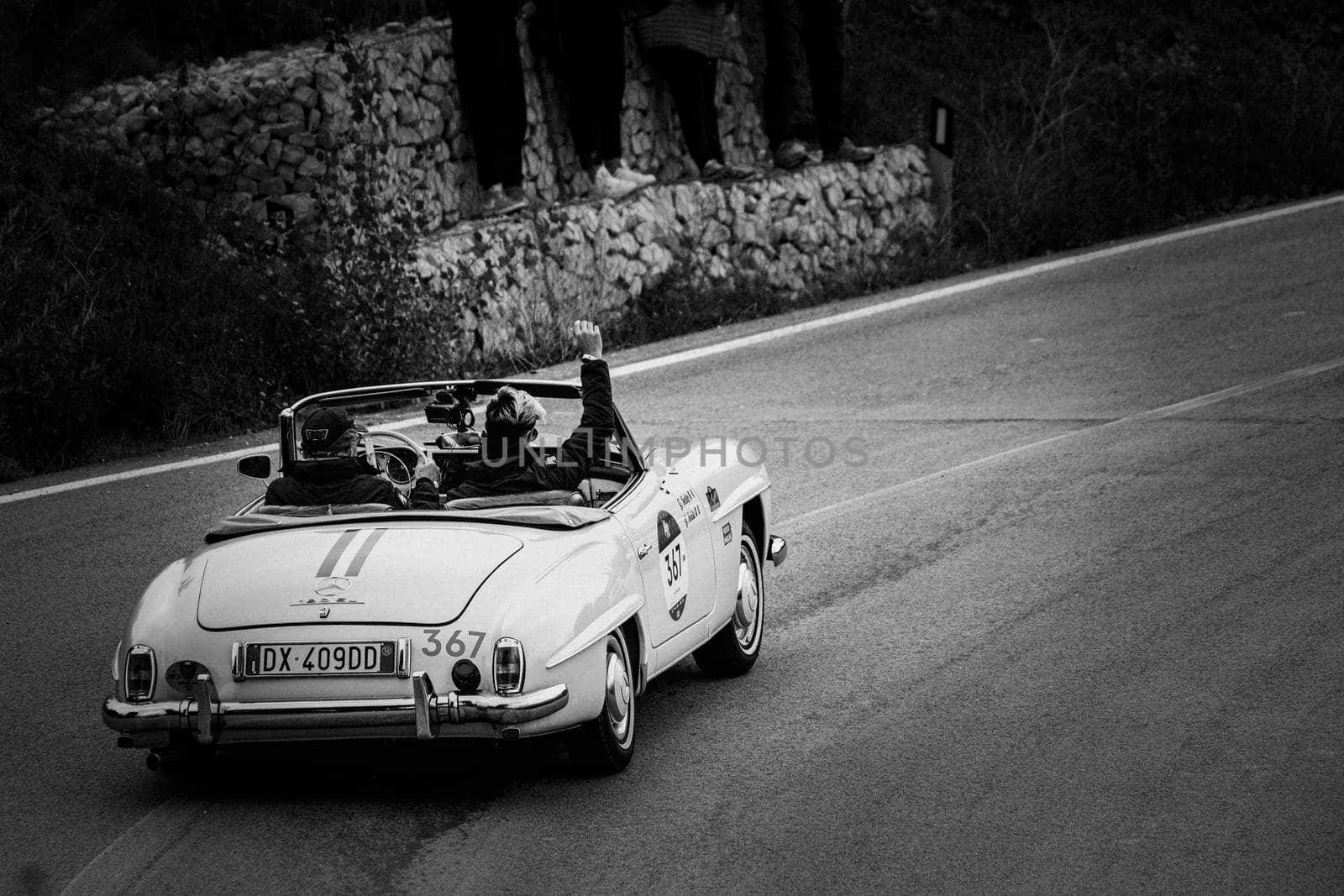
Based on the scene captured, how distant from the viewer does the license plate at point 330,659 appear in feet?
16.8

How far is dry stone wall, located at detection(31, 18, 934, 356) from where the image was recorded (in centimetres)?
1398

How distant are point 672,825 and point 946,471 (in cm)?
528

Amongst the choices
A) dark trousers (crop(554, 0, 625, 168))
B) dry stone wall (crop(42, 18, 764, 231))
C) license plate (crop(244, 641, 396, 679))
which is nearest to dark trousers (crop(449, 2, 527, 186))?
dry stone wall (crop(42, 18, 764, 231))

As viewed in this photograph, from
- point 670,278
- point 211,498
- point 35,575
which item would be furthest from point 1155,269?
point 35,575

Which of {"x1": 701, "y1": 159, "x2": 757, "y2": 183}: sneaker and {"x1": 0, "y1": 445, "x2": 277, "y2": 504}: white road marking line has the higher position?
{"x1": 701, "y1": 159, "x2": 757, "y2": 183}: sneaker

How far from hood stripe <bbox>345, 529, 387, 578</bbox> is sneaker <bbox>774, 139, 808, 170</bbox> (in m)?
12.4

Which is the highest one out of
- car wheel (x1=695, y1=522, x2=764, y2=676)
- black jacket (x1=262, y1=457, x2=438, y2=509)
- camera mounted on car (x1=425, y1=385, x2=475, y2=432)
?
camera mounted on car (x1=425, y1=385, x2=475, y2=432)

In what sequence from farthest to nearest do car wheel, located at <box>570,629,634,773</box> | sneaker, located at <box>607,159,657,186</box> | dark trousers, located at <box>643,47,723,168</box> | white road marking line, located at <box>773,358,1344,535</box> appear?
1. dark trousers, located at <box>643,47,723,168</box>
2. sneaker, located at <box>607,159,657,186</box>
3. white road marking line, located at <box>773,358,1344,535</box>
4. car wheel, located at <box>570,629,634,773</box>

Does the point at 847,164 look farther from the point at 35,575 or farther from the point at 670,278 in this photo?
the point at 35,575

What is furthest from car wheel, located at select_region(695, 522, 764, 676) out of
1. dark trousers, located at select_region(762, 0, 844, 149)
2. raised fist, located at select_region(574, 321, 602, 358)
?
dark trousers, located at select_region(762, 0, 844, 149)

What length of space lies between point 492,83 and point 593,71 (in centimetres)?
147

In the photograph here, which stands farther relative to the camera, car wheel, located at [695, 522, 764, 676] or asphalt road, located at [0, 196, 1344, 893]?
car wheel, located at [695, 522, 764, 676]

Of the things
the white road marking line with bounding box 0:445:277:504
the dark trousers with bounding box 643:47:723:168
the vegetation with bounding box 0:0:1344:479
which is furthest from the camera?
the dark trousers with bounding box 643:47:723:168

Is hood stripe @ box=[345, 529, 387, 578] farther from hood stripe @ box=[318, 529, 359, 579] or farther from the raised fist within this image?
the raised fist
